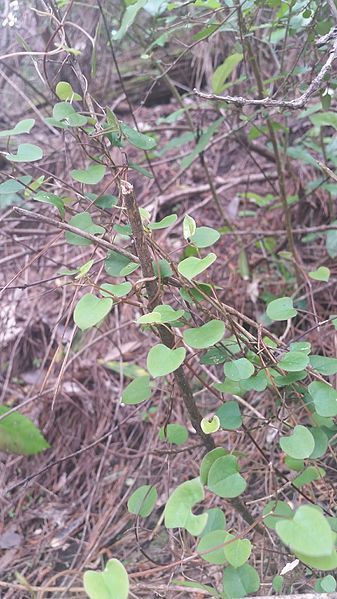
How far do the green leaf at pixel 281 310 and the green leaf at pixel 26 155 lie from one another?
455 mm

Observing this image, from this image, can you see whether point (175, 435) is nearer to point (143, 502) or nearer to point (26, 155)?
point (143, 502)

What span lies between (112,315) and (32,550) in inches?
30.5

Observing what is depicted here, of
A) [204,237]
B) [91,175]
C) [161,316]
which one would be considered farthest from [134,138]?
[161,316]

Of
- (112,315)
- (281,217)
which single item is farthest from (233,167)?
(112,315)

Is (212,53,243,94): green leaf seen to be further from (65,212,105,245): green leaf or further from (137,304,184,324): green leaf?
(137,304,184,324): green leaf

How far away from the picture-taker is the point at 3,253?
86.4 inches

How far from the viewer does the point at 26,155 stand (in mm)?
850

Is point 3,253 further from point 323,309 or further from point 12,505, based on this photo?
point 323,309

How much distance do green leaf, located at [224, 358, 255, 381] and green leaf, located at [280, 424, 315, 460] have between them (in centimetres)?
10

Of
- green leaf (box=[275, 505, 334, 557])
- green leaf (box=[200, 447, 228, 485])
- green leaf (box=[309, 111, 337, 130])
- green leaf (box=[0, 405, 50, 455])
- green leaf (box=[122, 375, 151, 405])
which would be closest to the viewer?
green leaf (box=[275, 505, 334, 557])

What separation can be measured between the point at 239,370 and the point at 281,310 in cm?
15

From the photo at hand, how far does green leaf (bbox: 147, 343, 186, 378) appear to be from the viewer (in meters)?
0.67

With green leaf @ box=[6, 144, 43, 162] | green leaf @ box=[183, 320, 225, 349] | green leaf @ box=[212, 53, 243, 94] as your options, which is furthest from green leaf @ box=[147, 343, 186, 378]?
green leaf @ box=[212, 53, 243, 94]

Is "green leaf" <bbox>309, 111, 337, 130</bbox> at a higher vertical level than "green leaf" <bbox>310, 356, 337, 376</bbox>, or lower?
higher
